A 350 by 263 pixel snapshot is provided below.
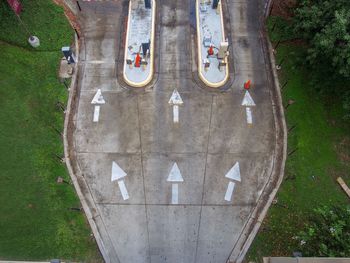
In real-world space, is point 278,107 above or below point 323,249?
above

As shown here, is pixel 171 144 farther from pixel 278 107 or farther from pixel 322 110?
pixel 322 110

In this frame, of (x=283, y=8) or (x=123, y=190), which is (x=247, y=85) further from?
(x=123, y=190)

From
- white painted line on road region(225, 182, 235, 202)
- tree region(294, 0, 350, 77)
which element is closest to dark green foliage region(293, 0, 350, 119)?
tree region(294, 0, 350, 77)

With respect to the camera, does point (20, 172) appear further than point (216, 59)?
No

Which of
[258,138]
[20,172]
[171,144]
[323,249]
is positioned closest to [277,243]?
[323,249]

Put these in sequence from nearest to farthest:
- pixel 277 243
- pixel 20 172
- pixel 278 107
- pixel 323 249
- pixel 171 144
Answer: pixel 323 249 → pixel 277 243 → pixel 20 172 → pixel 171 144 → pixel 278 107

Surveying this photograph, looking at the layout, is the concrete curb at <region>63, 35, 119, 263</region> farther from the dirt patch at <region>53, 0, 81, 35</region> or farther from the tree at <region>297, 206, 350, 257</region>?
the tree at <region>297, 206, 350, 257</region>
